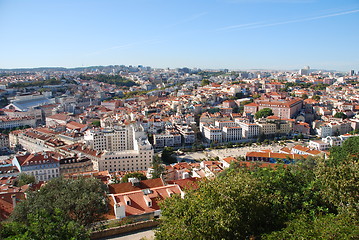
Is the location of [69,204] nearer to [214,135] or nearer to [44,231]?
[44,231]

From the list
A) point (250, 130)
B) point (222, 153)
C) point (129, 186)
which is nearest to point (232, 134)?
point (250, 130)

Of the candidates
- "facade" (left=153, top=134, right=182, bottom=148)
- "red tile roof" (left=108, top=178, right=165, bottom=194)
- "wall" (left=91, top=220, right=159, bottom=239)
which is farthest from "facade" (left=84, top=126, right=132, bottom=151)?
"wall" (left=91, top=220, right=159, bottom=239)

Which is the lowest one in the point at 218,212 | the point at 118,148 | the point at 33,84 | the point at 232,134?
the point at 232,134

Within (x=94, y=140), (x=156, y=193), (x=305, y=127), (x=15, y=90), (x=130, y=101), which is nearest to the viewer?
(x=156, y=193)

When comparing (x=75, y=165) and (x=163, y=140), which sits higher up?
(x=75, y=165)

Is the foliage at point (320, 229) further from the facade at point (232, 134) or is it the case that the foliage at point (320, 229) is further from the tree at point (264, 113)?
the tree at point (264, 113)

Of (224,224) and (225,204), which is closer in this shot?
(224,224)

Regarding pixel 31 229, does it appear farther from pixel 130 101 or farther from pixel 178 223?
pixel 130 101

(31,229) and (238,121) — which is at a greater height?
(31,229)

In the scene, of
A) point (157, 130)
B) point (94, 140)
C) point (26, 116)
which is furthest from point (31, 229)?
point (26, 116)
